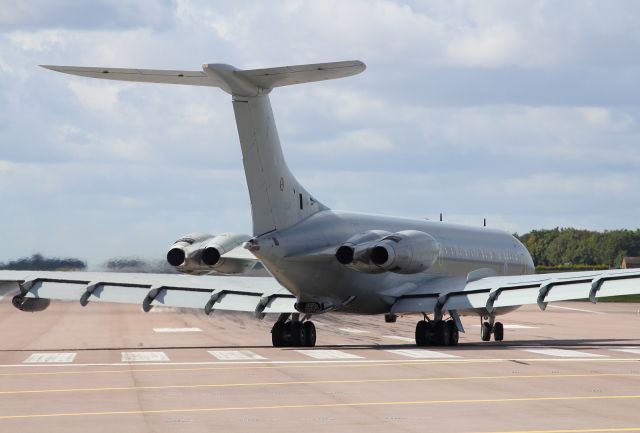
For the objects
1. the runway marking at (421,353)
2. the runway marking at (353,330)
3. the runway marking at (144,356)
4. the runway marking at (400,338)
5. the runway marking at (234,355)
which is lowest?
the runway marking at (144,356)

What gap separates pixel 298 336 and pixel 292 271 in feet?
10.7

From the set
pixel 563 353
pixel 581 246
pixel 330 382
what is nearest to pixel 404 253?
pixel 563 353

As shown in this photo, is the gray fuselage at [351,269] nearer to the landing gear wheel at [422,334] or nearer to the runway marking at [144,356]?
the landing gear wheel at [422,334]

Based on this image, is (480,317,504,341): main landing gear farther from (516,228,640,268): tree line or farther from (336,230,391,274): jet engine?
(516,228,640,268): tree line

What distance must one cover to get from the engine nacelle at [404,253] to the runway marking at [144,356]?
19.4ft

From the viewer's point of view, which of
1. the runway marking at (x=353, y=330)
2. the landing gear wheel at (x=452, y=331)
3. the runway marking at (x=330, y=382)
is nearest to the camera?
the runway marking at (x=330, y=382)

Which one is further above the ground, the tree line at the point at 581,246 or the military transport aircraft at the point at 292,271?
the tree line at the point at 581,246

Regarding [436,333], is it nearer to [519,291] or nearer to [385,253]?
[519,291]

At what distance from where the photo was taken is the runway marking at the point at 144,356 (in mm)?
27938

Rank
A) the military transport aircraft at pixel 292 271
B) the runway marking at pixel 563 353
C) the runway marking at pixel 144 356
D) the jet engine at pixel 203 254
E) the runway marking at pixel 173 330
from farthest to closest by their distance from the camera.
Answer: the runway marking at pixel 173 330
the jet engine at pixel 203 254
the military transport aircraft at pixel 292 271
the runway marking at pixel 563 353
the runway marking at pixel 144 356

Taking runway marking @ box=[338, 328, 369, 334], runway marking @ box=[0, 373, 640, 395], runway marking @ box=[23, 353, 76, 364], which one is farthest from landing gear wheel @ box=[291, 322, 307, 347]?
runway marking @ box=[0, 373, 640, 395]

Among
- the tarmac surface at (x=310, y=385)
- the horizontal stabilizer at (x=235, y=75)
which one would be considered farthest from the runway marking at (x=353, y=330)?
the horizontal stabilizer at (x=235, y=75)

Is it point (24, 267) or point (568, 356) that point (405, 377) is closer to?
point (568, 356)

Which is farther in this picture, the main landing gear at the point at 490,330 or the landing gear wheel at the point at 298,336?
the main landing gear at the point at 490,330
